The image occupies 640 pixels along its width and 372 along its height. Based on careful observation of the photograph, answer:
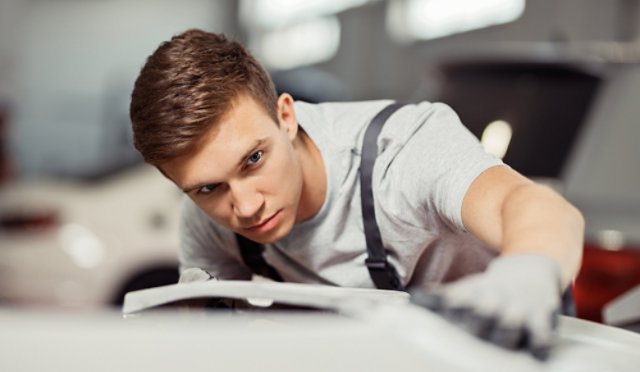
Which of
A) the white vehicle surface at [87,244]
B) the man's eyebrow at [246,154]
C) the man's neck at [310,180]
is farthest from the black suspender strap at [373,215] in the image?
the white vehicle surface at [87,244]

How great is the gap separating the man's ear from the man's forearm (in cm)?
62

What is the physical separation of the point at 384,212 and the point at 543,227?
58 cm

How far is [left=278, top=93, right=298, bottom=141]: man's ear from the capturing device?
174cm

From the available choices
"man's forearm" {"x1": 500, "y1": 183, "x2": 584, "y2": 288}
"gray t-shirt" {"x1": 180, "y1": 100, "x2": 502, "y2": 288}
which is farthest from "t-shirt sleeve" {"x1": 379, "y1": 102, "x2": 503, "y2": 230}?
"man's forearm" {"x1": 500, "y1": 183, "x2": 584, "y2": 288}

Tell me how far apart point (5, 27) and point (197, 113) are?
13890 mm

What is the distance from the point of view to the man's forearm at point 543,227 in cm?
108

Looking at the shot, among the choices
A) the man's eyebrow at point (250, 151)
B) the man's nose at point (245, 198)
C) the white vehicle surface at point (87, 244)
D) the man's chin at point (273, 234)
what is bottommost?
the white vehicle surface at point (87, 244)

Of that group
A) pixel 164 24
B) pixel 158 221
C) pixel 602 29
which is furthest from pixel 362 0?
pixel 158 221

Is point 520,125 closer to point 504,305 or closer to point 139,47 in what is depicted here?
point 504,305

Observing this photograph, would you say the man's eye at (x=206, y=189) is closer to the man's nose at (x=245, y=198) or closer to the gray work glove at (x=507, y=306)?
the man's nose at (x=245, y=198)

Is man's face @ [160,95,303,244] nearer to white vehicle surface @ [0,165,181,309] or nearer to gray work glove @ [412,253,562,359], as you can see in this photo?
gray work glove @ [412,253,562,359]

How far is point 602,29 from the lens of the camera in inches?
272

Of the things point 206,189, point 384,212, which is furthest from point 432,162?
point 206,189

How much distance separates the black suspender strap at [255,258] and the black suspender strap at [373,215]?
0.31 metres
